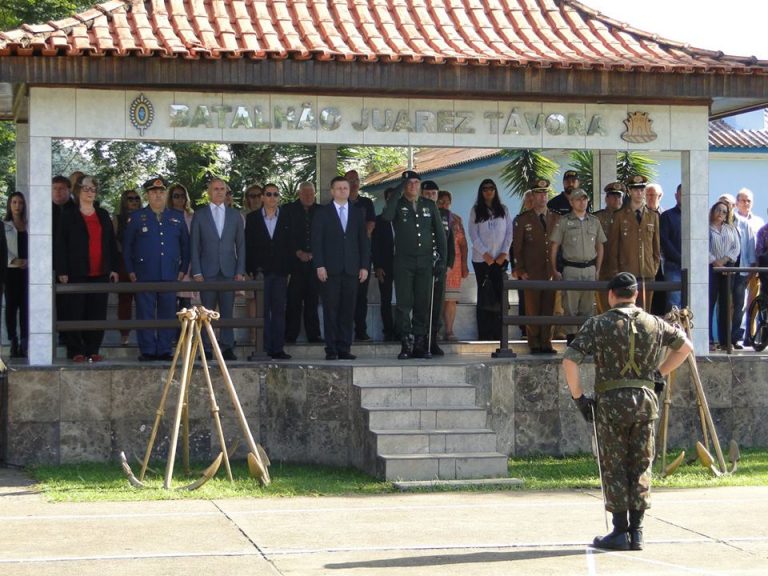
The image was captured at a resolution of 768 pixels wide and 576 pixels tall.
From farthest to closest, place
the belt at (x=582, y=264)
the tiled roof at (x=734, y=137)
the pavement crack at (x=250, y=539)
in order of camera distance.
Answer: the tiled roof at (x=734, y=137) → the belt at (x=582, y=264) → the pavement crack at (x=250, y=539)

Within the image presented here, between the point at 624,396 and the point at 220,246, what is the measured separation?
660cm

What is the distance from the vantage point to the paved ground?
8.90m

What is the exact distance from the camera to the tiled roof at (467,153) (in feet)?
102

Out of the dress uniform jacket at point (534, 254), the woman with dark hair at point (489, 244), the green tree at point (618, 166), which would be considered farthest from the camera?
the green tree at point (618, 166)

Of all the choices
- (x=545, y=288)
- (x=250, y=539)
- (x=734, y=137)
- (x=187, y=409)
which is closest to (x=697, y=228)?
(x=545, y=288)

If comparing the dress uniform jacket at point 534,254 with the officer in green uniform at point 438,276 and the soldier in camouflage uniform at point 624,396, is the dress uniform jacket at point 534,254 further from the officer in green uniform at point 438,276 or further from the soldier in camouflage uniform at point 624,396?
the soldier in camouflage uniform at point 624,396

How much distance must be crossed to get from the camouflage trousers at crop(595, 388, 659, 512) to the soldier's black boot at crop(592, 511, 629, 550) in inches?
2.7

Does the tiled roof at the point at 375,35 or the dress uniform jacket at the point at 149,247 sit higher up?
the tiled roof at the point at 375,35

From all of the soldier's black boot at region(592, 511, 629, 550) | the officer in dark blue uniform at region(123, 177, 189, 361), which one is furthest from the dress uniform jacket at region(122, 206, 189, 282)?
the soldier's black boot at region(592, 511, 629, 550)

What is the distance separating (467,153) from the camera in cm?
3431

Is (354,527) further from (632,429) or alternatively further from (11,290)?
(11,290)

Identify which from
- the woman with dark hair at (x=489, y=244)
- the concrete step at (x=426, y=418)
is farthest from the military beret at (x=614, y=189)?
the concrete step at (x=426, y=418)

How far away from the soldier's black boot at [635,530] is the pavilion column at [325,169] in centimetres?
923

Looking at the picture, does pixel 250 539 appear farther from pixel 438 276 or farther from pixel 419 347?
pixel 438 276
